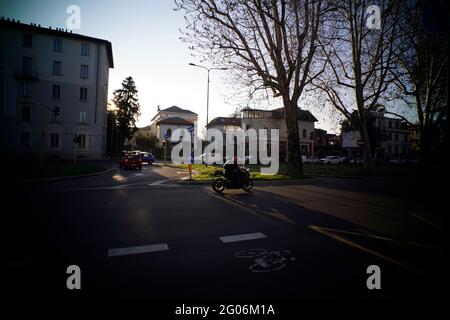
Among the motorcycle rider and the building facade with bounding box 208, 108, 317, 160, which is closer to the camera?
the motorcycle rider

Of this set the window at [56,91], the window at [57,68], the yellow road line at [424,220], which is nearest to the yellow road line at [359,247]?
the yellow road line at [424,220]

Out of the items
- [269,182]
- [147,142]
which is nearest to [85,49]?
[147,142]

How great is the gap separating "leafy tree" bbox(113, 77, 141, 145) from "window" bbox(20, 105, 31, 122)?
24.9 metres

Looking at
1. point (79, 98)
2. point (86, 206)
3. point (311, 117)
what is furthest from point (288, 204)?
point (311, 117)

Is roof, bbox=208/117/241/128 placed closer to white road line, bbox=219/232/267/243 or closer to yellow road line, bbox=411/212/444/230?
yellow road line, bbox=411/212/444/230

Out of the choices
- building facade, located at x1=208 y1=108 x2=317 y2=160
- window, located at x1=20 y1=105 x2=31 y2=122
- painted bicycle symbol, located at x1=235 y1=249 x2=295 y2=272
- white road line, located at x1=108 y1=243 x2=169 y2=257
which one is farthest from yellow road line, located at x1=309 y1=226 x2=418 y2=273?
window, located at x1=20 y1=105 x2=31 y2=122

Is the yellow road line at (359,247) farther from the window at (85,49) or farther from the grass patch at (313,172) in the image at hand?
the window at (85,49)

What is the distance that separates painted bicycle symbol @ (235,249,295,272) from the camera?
12.1 feet

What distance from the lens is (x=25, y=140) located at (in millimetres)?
34438

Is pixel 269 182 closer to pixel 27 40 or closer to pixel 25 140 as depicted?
pixel 25 140

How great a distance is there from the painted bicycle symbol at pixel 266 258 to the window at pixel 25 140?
41.5m

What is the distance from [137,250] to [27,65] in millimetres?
44099

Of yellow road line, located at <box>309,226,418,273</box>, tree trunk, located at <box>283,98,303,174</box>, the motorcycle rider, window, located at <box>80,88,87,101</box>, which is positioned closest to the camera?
yellow road line, located at <box>309,226,418,273</box>
